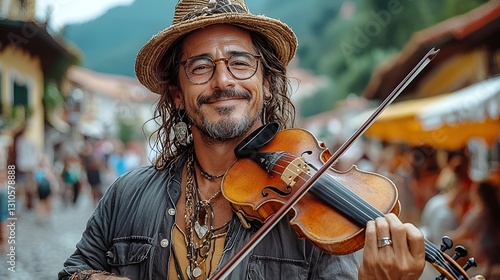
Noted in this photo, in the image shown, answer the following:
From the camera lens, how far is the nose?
72.3 inches

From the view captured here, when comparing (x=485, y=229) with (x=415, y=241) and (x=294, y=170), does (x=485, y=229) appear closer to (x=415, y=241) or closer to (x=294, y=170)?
(x=294, y=170)

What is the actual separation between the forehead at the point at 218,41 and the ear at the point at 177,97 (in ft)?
0.63

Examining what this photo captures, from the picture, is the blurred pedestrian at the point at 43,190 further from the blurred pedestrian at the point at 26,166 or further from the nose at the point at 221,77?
the nose at the point at 221,77

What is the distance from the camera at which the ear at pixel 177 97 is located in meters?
2.13

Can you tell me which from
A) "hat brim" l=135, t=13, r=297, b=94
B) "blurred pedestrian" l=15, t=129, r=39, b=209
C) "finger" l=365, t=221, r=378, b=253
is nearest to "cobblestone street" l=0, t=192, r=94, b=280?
"blurred pedestrian" l=15, t=129, r=39, b=209

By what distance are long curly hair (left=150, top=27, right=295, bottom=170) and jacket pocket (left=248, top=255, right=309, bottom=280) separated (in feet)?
1.83

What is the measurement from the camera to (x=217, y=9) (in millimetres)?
1933

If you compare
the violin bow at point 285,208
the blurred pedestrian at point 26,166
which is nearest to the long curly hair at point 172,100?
the violin bow at point 285,208

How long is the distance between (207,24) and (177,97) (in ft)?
1.22

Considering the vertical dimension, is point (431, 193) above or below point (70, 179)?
above

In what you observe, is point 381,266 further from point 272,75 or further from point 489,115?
point 489,115
